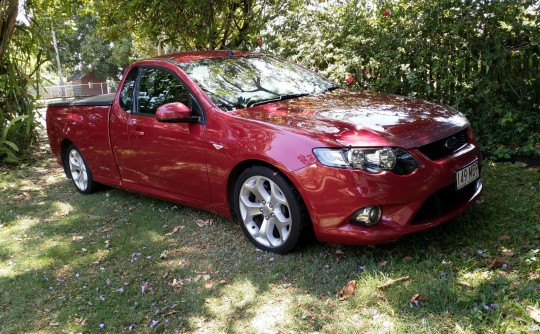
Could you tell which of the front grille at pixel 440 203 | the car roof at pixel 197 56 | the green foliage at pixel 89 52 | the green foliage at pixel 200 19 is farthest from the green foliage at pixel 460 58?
the green foliage at pixel 89 52

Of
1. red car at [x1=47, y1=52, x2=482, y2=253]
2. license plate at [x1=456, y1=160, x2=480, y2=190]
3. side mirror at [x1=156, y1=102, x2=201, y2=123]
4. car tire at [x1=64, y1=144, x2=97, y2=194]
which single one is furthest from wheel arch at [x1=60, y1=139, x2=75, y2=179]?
license plate at [x1=456, y1=160, x2=480, y2=190]

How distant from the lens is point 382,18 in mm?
6770

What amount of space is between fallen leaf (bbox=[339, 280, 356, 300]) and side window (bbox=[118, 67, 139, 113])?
281 centimetres

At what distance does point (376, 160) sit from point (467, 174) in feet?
2.60

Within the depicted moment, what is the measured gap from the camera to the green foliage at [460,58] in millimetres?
5531

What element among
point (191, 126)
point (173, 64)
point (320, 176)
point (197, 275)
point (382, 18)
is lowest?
point (197, 275)

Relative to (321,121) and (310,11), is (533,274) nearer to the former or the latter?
(321,121)

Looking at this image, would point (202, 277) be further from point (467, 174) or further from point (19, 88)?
point (19, 88)

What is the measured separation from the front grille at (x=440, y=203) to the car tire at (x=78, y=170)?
397 centimetres

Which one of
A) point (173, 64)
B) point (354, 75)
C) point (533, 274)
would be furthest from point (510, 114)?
point (173, 64)

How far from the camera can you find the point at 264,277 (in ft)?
11.3

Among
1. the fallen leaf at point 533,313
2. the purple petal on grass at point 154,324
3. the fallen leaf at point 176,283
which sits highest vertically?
the fallen leaf at point 533,313

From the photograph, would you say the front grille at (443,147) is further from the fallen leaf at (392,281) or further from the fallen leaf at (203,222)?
the fallen leaf at (203,222)

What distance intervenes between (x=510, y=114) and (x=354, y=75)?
7.24 ft
